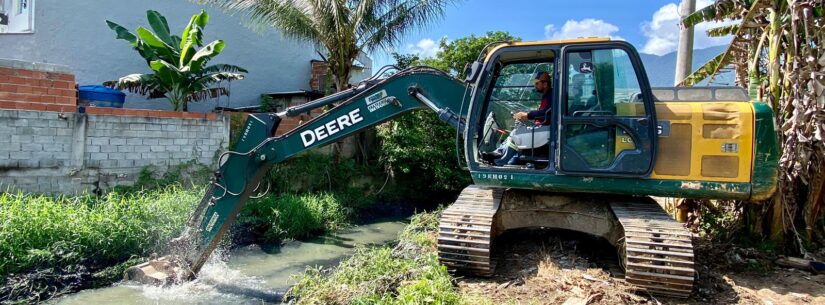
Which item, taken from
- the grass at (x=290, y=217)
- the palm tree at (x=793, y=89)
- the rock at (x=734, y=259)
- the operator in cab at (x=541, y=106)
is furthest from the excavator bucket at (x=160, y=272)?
the palm tree at (x=793, y=89)

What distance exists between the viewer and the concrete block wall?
21.5 ft

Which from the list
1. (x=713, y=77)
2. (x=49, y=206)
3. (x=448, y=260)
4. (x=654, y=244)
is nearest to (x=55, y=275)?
(x=49, y=206)

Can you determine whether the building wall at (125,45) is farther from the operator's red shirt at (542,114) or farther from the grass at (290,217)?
A: the operator's red shirt at (542,114)

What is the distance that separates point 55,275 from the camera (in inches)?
211

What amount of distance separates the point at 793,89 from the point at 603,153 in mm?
2346

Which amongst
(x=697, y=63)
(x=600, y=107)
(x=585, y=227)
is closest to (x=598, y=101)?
(x=600, y=107)

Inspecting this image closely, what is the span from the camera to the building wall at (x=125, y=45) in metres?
9.71

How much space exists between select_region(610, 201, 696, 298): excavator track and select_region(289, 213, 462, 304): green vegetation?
1.36 meters

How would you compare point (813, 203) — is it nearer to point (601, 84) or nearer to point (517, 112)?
point (601, 84)

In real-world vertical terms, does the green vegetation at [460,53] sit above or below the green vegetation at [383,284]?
above

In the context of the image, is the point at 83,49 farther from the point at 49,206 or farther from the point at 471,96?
the point at 471,96

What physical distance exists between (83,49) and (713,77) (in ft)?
36.6

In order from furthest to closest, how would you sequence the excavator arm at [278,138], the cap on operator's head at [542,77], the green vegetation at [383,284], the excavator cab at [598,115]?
the excavator arm at [278,138], the cap on operator's head at [542,77], the excavator cab at [598,115], the green vegetation at [383,284]

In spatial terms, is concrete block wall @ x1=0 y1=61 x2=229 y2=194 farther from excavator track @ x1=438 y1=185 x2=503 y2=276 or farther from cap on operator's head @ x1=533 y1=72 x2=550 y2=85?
cap on operator's head @ x1=533 y1=72 x2=550 y2=85
